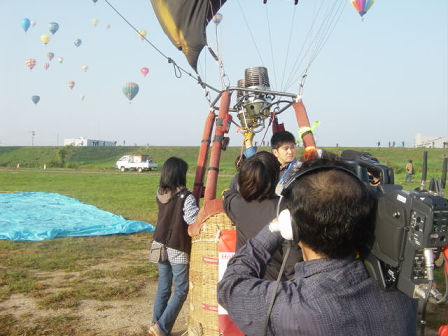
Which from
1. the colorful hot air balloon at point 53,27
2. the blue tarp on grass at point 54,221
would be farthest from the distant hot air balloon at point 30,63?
the blue tarp on grass at point 54,221

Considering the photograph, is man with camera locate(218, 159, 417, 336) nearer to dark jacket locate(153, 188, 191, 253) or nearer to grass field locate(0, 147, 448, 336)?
dark jacket locate(153, 188, 191, 253)

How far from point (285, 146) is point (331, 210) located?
2.34 m

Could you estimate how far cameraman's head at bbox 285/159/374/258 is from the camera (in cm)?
108

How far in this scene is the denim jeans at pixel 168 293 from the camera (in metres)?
3.15

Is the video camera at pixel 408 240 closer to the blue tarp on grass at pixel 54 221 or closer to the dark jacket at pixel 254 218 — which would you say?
the dark jacket at pixel 254 218

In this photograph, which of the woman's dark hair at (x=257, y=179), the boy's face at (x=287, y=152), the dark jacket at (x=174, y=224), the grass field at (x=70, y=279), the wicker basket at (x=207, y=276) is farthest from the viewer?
the grass field at (x=70, y=279)

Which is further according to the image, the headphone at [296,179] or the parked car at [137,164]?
the parked car at [137,164]

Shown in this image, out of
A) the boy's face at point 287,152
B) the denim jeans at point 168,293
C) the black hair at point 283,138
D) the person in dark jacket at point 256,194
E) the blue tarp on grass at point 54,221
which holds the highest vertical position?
the black hair at point 283,138

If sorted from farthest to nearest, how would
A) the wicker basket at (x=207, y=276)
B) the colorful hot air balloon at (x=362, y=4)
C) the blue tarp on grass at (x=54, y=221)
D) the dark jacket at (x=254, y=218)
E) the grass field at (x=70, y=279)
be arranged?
the colorful hot air balloon at (x=362, y=4) < the blue tarp on grass at (x=54, y=221) < the grass field at (x=70, y=279) < the wicker basket at (x=207, y=276) < the dark jacket at (x=254, y=218)

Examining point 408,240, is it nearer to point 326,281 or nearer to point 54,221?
point 326,281

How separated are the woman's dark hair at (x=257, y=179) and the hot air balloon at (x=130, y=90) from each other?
36.3m

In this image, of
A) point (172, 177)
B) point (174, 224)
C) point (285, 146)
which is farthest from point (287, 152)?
point (174, 224)

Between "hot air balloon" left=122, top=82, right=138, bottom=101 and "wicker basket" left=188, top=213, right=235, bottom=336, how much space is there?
3587 cm

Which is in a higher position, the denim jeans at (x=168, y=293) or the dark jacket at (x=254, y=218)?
the dark jacket at (x=254, y=218)
